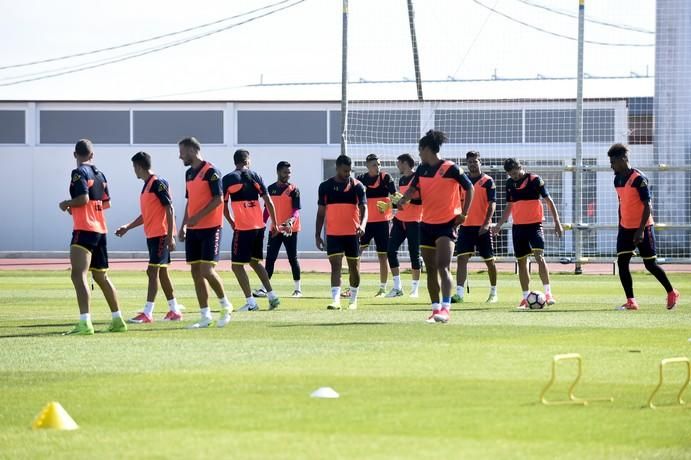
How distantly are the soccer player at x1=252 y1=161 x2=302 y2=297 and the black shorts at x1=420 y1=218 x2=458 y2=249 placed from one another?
246 inches

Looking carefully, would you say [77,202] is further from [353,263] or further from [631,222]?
[631,222]

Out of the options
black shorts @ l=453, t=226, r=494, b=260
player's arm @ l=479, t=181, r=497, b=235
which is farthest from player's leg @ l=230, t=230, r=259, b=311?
player's arm @ l=479, t=181, r=497, b=235

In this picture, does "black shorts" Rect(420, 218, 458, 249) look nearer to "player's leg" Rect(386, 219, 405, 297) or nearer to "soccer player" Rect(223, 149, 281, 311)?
"soccer player" Rect(223, 149, 281, 311)

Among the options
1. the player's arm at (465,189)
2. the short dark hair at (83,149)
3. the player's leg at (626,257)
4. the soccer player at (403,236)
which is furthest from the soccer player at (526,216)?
the short dark hair at (83,149)

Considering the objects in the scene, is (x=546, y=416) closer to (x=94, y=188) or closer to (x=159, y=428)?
(x=159, y=428)

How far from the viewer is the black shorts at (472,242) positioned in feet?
70.1

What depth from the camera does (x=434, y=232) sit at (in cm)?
1661

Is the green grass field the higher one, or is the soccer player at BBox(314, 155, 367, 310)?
the soccer player at BBox(314, 155, 367, 310)

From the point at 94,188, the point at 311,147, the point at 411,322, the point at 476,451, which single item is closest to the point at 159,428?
the point at 476,451

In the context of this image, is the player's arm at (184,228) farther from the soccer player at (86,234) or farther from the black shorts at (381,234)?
the black shorts at (381,234)

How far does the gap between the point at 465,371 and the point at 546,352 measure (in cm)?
186

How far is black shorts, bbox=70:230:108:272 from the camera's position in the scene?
48.7ft

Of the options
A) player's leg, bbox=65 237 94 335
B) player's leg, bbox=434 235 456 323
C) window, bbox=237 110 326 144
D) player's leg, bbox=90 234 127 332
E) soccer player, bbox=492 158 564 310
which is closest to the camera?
player's leg, bbox=65 237 94 335

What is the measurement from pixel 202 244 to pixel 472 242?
691 centimetres
